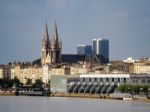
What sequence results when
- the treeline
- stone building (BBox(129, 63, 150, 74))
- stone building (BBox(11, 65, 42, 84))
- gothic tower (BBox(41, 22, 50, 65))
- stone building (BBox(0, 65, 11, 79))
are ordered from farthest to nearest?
stone building (BBox(0, 65, 11, 79)), gothic tower (BBox(41, 22, 50, 65)), stone building (BBox(11, 65, 42, 84)), stone building (BBox(129, 63, 150, 74)), the treeline

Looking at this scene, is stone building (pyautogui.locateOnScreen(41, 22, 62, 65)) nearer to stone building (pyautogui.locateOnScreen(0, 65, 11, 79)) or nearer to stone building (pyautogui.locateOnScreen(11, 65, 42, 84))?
stone building (pyautogui.locateOnScreen(11, 65, 42, 84))

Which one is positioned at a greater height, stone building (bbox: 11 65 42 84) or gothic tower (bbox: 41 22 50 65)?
gothic tower (bbox: 41 22 50 65)

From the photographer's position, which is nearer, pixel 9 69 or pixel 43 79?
pixel 43 79

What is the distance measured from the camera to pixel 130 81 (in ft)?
311

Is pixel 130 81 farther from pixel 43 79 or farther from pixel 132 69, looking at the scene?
pixel 43 79

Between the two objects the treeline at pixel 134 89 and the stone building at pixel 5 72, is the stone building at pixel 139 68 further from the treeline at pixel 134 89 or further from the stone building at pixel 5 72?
the stone building at pixel 5 72

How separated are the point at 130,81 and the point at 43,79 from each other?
39797 mm

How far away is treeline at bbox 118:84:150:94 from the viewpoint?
86.8 meters

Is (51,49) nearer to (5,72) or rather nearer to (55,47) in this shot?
(55,47)

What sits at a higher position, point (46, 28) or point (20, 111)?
point (46, 28)

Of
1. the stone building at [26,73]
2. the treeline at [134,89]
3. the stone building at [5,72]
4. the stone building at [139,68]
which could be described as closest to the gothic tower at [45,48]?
the stone building at [26,73]

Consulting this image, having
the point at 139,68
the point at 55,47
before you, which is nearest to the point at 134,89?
the point at 139,68

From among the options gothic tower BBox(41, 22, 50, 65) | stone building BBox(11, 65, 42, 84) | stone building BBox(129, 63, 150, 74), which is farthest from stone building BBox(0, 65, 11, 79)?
stone building BBox(129, 63, 150, 74)

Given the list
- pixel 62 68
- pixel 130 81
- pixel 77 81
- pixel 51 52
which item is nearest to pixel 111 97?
pixel 130 81
